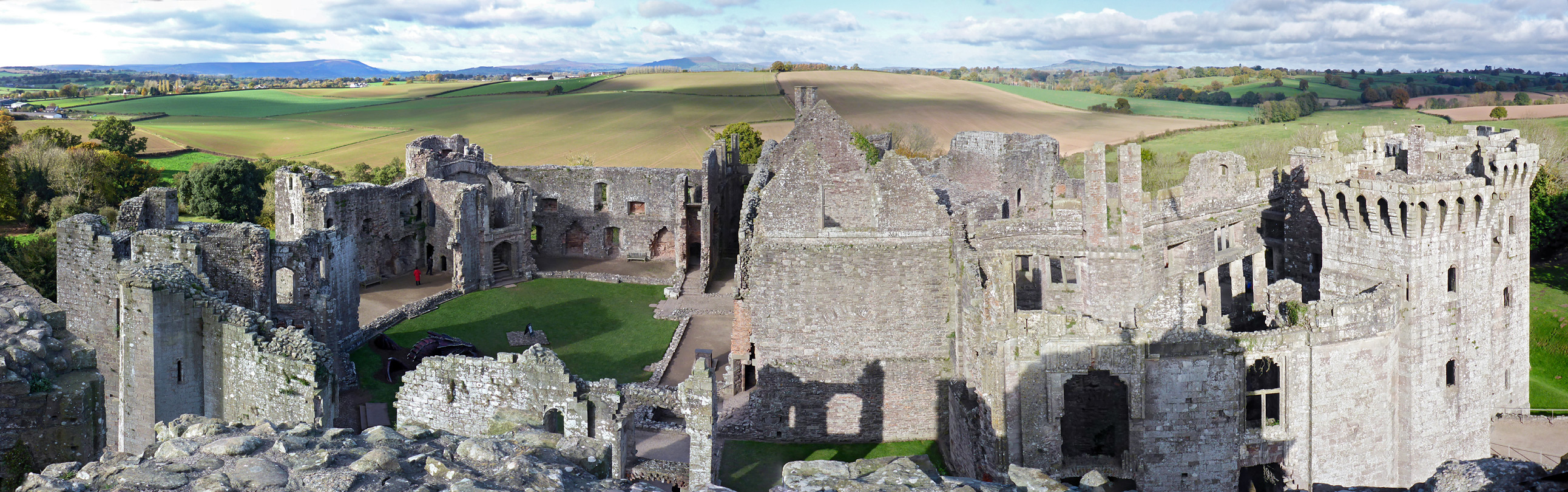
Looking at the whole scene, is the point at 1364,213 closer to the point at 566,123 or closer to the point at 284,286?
the point at 284,286

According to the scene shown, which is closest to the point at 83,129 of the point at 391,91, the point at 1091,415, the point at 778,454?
the point at 391,91

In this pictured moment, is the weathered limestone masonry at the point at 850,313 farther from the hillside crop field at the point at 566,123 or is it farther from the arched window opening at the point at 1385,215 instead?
the hillside crop field at the point at 566,123

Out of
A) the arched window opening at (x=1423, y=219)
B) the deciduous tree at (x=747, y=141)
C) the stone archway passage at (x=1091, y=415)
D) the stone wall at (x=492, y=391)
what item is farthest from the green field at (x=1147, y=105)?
the stone wall at (x=492, y=391)

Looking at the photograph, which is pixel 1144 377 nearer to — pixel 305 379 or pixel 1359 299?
pixel 1359 299

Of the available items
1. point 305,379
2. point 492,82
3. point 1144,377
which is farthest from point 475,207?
point 492,82

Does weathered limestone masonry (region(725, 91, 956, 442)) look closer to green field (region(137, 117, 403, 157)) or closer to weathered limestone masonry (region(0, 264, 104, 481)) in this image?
weathered limestone masonry (region(0, 264, 104, 481))

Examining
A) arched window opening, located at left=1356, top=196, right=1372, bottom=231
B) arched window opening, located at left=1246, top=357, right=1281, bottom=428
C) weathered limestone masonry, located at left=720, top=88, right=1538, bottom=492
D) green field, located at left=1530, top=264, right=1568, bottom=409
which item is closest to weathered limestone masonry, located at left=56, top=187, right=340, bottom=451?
Result: weathered limestone masonry, located at left=720, top=88, right=1538, bottom=492
